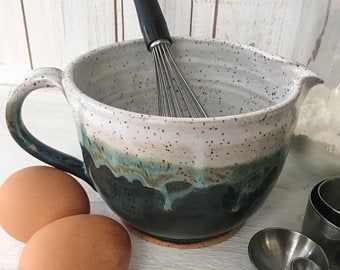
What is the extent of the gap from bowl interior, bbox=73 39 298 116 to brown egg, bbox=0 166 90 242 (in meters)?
0.08

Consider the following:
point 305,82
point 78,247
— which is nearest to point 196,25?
point 305,82

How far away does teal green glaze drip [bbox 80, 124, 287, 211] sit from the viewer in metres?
0.29

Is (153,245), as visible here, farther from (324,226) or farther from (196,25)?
(196,25)

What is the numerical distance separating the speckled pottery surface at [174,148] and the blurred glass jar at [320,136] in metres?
0.07

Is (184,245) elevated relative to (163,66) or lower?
lower

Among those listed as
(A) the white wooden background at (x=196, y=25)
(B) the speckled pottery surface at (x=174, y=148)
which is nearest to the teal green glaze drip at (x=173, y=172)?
(B) the speckled pottery surface at (x=174, y=148)

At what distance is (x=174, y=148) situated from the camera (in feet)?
0.92

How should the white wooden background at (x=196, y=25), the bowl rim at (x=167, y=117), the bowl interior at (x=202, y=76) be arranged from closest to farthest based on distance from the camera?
the bowl rim at (x=167, y=117) < the bowl interior at (x=202, y=76) < the white wooden background at (x=196, y=25)

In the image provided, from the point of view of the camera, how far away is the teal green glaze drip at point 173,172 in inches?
11.5

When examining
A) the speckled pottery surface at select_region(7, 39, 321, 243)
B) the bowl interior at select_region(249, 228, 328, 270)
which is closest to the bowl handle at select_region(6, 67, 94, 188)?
the speckled pottery surface at select_region(7, 39, 321, 243)

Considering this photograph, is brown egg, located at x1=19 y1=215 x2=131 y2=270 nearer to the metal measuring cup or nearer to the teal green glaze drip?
the teal green glaze drip

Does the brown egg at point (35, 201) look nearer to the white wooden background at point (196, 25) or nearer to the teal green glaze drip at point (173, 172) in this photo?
the teal green glaze drip at point (173, 172)

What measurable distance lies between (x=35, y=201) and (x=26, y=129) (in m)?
0.07

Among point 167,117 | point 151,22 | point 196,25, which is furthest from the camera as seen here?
point 196,25
